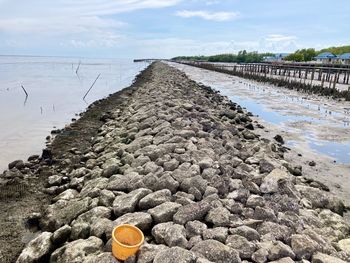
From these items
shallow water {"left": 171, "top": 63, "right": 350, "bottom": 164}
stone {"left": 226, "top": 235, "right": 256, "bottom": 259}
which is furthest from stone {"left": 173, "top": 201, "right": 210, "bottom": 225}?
shallow water {"left": 171, "top": 63, "right": 350, "bottom": 164}

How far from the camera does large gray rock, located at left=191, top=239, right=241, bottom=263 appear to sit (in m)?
3.94

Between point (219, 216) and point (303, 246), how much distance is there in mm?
1095

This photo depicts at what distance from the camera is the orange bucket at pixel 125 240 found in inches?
159

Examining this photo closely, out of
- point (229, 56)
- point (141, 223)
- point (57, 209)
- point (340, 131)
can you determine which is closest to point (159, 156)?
point (57, 209)

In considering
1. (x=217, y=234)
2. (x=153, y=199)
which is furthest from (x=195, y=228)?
(x=153, y=199)

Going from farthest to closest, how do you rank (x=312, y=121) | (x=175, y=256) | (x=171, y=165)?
(x=312, y=121) → (x=171, y=165) → (x=175, y=256)

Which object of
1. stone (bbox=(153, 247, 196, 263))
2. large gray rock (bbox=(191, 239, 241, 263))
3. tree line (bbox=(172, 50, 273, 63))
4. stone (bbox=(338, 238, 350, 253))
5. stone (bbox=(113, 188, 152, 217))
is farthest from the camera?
tree line (bbox=(172, 50, 273, 63))

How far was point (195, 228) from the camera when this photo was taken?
4.56 metres

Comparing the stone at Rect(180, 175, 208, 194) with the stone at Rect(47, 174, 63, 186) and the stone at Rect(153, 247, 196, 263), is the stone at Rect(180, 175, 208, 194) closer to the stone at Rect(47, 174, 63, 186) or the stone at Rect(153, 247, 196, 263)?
the stone at Rect(153, 247, 196, 263)

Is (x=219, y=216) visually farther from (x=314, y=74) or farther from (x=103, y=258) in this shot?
(x=314, y=74)

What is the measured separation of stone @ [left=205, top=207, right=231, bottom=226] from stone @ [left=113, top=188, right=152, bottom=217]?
1.13m

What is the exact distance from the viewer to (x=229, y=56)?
144750 mm

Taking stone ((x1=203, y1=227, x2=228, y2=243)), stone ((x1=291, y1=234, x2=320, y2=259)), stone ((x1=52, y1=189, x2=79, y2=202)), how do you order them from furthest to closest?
stone ((x1=52, y1=189, x2=79, y2=202)) < stone ((x1=203, y1=227, x2=228, y2=243)) < stone ((x1=291, y1=234, x2=320, y2=259))

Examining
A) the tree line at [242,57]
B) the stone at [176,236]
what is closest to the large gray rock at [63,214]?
the stone at [176,236]
